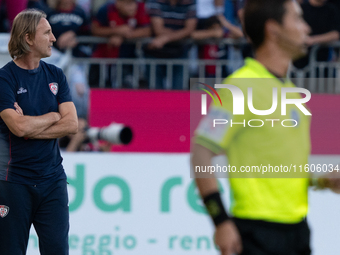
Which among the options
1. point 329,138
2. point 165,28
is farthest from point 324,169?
point 165,28

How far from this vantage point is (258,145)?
2.37m

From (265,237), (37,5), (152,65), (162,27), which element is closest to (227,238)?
(265,237)

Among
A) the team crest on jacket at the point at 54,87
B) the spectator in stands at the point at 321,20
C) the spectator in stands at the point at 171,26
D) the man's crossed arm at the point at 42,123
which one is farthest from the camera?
the spectator in stands at the point at 171,26

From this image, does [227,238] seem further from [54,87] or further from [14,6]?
A: [14,6]

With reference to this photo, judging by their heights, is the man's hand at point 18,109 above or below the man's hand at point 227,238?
above

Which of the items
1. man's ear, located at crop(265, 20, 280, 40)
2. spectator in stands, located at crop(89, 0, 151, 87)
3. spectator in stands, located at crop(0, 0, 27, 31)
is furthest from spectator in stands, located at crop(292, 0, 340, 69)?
man's ear, located at crop(265, 20, 280, 40)

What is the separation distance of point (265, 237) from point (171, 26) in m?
5.75

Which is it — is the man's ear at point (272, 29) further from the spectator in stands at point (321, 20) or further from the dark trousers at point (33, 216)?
the spectator in stands at point (321, 20)

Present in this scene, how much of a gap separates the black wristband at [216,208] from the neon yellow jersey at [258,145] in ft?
0.58

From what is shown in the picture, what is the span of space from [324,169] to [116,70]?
354 cm

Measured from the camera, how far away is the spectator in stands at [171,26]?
766cm

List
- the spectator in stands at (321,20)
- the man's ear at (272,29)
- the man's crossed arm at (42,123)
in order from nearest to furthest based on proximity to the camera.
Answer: the man's ear at (272,29) < the man's crossed arm at (42,123) < the spectator in stands at (321,20)

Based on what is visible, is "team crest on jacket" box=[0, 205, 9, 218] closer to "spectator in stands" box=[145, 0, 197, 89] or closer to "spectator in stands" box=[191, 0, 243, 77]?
"spectator in stands" box=[145, 0, 197, 89]

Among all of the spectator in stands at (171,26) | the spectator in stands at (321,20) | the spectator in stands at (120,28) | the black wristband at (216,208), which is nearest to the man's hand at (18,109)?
the black wristband at (216,208)
